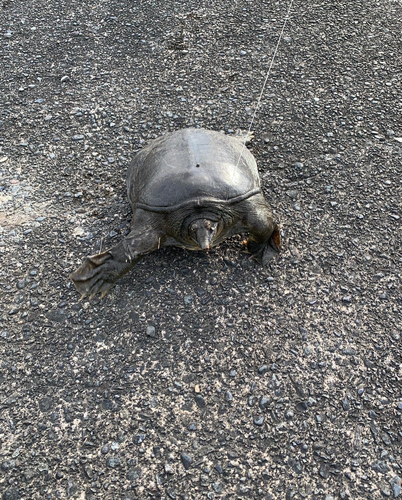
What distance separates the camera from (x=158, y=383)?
2.18m

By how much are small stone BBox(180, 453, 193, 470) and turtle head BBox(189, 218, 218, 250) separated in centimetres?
102

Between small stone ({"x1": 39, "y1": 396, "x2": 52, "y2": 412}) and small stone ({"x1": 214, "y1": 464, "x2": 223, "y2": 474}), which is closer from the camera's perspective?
small stone ({"x1": 214, "y1": 464, "x2": 223, "y2": 474})

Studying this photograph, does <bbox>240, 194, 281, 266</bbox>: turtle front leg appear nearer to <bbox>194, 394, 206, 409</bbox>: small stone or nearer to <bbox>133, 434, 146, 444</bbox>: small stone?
<bbox>194, 394, 206, 409</bbox>: small stone

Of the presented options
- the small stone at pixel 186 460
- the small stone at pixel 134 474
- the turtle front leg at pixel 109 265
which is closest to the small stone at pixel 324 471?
the small stone at pixel 186 460

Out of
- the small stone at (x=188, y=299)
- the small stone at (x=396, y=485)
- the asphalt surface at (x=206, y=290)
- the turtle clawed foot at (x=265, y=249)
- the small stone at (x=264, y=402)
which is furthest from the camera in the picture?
the turtle clawed foot at (x=265, y=249)

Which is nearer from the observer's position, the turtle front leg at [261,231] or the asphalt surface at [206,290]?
the asphalt surface at [206,290]

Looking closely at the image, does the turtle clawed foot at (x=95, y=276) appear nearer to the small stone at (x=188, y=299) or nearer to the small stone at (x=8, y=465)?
the small stone at (x=188, y=299)

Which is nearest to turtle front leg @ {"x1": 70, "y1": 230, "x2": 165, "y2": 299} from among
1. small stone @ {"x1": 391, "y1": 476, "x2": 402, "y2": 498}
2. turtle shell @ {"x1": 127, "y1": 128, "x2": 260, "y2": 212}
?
turtle shell @ {"x1": 127, "y1": 128, "x2": 260, "y2": 212}

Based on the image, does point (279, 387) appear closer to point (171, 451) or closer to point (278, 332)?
point (278, 332)

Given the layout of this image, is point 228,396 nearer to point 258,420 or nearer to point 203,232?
point 258,420

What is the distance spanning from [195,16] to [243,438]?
3973 millimetres

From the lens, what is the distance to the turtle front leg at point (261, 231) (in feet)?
8.26

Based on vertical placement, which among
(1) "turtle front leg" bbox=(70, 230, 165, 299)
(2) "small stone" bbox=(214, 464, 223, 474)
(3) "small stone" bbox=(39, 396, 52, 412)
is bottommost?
(3) "small stone" bbox=(39, 396, 52, 412)

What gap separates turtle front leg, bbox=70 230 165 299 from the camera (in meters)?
2.47
